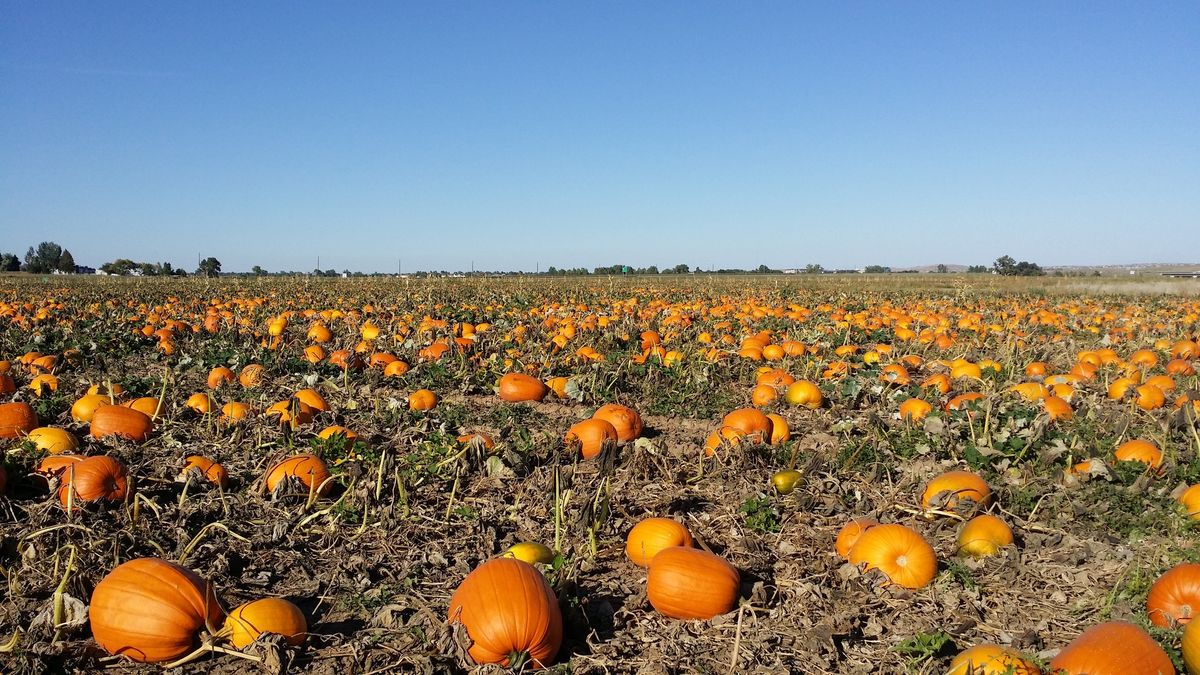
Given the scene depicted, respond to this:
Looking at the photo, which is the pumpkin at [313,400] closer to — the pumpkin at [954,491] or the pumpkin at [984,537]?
the pumpkin at [954,491]

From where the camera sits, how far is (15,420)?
16.8ft

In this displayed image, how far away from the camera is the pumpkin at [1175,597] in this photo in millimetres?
2951

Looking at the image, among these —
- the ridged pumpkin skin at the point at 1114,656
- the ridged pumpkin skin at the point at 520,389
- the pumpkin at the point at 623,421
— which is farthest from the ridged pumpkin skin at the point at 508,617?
the ridged pumpkin skin at the point at 520,389

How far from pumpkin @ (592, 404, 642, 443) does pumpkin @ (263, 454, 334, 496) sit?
6.82 feet

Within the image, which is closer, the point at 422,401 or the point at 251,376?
the point at 422,401

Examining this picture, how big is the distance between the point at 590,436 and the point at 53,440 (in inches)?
134

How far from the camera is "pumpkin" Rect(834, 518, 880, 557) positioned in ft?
12.4

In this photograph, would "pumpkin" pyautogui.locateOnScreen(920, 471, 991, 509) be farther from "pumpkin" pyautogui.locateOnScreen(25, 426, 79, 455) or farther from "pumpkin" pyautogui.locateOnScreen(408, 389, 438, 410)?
"pumpkin" pyautogui.locateOnScreen(25, 426, 79, 455)

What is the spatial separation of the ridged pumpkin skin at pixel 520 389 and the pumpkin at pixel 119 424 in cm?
299

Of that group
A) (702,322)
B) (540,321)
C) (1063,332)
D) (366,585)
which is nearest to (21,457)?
(366,585)

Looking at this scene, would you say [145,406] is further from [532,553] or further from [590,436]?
[532,553]

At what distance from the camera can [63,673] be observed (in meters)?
2.75

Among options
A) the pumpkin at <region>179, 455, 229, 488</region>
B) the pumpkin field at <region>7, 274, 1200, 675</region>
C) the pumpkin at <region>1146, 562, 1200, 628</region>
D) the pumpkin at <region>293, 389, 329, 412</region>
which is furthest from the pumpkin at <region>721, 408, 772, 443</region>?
the pumpkin at <region>179, 455, 229, 488</region>

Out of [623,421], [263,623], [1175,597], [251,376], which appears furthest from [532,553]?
[251,376]
